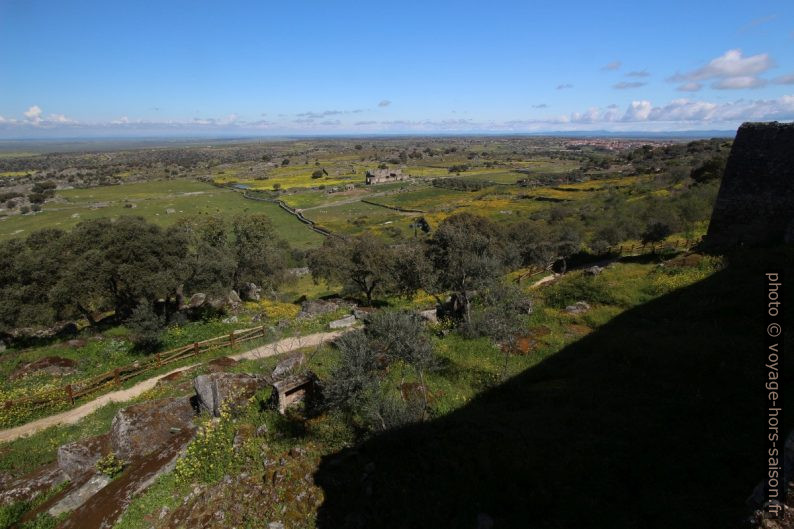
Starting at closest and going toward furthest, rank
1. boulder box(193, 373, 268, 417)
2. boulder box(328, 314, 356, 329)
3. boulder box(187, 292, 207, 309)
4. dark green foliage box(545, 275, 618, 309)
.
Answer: boulder box(193, 373, 268, 417)
dark green foliage box(545, 275, 618, 309)
boulder box(328, 314, 356, 329)
boulder box(187, 292, 207, 309)

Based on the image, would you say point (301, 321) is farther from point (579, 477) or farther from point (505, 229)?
point (505, 229)

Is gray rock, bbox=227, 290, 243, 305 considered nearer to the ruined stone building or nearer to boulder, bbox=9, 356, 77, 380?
boulder, bbox=9, 356, 77, 380

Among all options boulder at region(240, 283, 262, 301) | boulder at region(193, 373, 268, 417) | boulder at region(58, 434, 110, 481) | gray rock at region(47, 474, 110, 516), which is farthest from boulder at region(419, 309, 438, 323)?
boulder at region(240, 283, 262, 301)

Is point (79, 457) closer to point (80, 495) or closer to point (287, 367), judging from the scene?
point (80, 495)

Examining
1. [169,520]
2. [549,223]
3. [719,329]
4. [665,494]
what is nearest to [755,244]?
[719,329]

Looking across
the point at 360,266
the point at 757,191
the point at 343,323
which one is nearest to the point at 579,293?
the point at 757,191

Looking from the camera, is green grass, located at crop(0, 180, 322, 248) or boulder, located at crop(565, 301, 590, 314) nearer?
boulder, located at crop(565, 301, 590, 314)

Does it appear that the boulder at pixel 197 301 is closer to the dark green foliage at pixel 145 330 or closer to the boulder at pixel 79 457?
the dark green foliage at pixel 145 330
